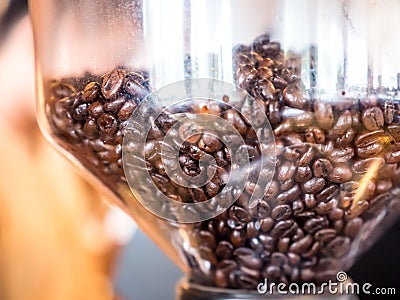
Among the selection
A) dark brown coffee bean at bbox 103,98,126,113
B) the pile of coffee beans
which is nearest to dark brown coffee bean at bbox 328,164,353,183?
the pile of coffee beans

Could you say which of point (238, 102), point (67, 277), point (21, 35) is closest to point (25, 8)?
point (21, 35)

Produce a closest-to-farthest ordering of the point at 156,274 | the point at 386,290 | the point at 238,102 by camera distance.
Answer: the point at 238,102 < the point at 386,290 < the point at 156,274

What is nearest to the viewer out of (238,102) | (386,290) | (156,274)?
(238,102)

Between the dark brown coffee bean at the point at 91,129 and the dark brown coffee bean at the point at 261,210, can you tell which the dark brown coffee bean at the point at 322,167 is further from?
the dark brown coffee bean at the point at 91,129

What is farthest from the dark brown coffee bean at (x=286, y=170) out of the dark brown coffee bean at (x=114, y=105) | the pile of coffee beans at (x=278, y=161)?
the dark brown coffee bean at (x=114, y=105)

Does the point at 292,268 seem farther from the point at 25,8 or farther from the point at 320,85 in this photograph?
the point at 25,8

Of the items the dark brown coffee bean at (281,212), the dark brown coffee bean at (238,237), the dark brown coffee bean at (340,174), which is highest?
the dark brown coffee bean at (340,174)

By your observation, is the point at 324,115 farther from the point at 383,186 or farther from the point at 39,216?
the point at 39,216
